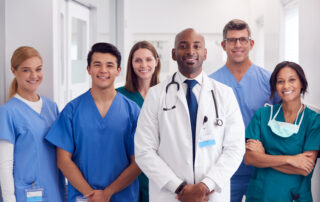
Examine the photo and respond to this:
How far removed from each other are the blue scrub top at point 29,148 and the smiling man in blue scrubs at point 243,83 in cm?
110

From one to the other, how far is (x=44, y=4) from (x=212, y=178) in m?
1.57

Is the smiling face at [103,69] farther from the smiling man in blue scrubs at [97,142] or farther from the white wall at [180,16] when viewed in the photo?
the white wall at [180,16]

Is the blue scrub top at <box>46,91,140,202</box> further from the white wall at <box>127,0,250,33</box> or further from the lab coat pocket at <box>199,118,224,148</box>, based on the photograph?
the white wall at <box>127,0,250,33</box>

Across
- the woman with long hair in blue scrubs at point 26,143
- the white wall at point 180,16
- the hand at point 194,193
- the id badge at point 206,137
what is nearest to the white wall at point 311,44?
the id badge at point 206,137

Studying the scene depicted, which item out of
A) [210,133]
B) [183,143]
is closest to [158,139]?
[183,143]

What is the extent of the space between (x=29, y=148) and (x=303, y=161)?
54.8 inches

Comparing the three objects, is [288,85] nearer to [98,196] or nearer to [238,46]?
[238,46]

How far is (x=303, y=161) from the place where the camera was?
5.57 ft

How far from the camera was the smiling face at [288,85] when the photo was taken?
5.92 ft

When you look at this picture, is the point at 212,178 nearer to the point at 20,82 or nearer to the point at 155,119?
the point at 155,119

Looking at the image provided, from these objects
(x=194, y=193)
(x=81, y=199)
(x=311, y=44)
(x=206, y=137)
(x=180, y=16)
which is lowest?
(x=81, y=199)

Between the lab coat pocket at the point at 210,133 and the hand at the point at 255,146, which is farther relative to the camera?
the hand at the point at 255,146

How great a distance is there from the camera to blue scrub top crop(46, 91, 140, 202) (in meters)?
1.73

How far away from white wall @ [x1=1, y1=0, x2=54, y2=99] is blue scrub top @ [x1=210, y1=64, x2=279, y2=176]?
1123 mm
